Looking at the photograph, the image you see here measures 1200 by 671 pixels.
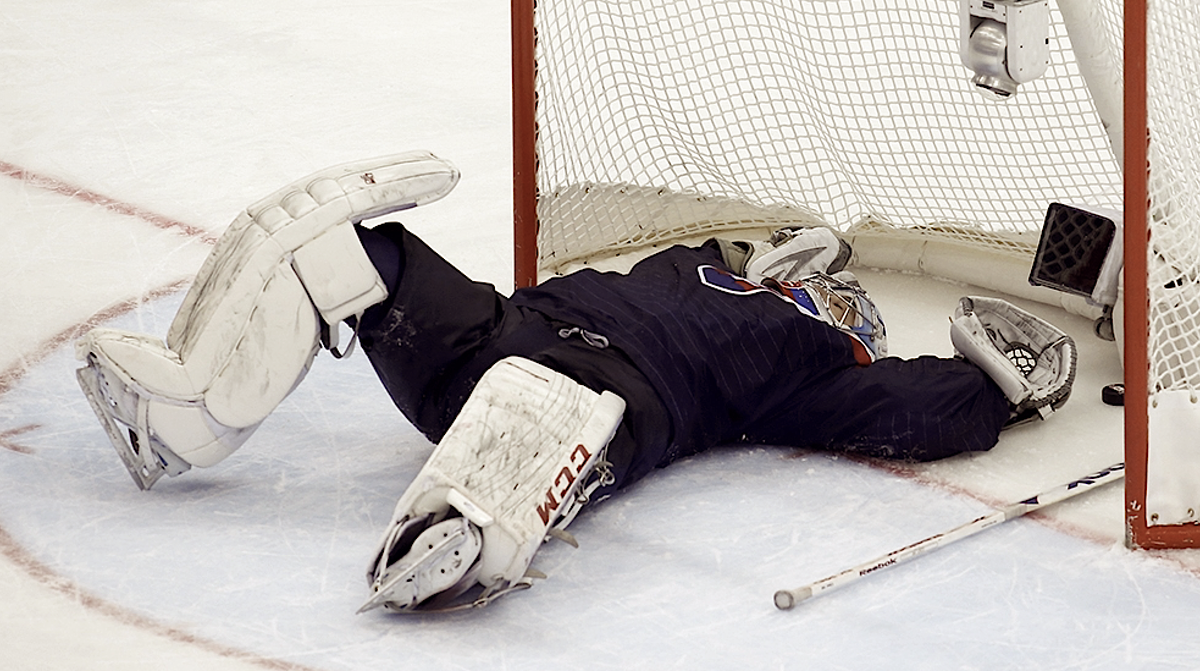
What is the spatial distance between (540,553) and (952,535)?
0.52 m

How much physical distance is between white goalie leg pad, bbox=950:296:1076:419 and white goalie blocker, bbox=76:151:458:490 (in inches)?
33.1

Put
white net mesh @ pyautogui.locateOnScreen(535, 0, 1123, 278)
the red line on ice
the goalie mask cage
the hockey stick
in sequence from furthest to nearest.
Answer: the red line on ice < white net mesh @ pyautogui.locateOnScreen(535, 0, 1123, 278) < the goalie mask cage < the hockey stick

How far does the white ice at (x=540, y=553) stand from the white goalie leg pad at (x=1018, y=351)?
0.07 meters

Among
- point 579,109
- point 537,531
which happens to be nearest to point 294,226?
point 537,531

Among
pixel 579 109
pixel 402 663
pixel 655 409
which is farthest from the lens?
pixel 579 109

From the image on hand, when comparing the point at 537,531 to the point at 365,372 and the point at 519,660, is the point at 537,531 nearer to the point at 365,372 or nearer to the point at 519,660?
the point at 519,660

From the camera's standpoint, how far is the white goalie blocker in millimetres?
2080

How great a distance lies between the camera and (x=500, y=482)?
1.98 meters

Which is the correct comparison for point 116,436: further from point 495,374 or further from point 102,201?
point 102,201

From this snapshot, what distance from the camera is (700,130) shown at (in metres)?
3.20

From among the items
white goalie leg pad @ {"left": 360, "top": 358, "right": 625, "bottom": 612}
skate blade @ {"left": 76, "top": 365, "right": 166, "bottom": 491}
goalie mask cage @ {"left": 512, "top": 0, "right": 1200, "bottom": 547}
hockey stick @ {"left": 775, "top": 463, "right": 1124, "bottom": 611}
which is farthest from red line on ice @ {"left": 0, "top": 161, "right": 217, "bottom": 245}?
hockey stick @ {"left": 775, "top": 463, "right": 1124, "bottom": 611}

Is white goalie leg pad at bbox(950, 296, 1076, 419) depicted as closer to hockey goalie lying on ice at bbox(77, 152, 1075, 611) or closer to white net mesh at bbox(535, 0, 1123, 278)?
hockey goalie lying on ice at bbox(77, 152, 1075, 611)

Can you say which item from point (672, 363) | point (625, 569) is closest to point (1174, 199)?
point (672, 363)

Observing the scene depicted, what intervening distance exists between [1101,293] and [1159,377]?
1.68 ft
